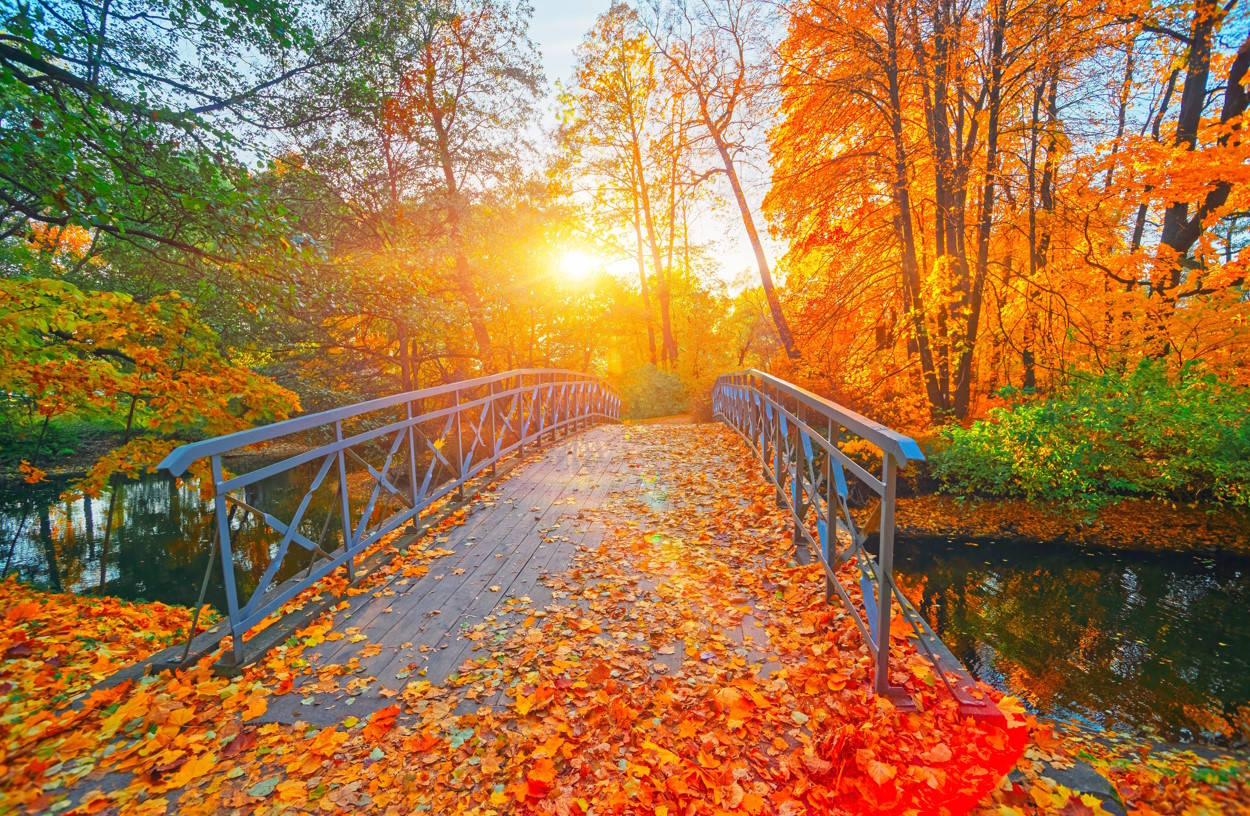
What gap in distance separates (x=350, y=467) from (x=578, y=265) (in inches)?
470

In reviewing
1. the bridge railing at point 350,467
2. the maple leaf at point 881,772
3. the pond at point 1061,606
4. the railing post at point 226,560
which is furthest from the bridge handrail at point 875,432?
the pond at point 1061,606

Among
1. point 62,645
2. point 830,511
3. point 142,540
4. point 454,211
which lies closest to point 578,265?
point 454,211

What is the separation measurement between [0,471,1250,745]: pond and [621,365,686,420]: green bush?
12.8 meters

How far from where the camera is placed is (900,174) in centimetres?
949

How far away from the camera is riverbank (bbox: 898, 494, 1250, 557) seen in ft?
27.7

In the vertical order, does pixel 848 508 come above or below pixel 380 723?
above

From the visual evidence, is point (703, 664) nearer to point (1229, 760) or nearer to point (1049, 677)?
point (1229, 760)

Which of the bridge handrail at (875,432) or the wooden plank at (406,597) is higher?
the bridge handrail at (875,432)

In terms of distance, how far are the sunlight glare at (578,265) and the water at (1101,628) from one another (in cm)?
1652

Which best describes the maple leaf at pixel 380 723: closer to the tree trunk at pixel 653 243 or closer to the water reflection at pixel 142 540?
the water reflection at pixel 142 540

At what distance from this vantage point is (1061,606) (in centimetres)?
697

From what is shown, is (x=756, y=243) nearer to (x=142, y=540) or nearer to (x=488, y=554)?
(x=488, y=554)

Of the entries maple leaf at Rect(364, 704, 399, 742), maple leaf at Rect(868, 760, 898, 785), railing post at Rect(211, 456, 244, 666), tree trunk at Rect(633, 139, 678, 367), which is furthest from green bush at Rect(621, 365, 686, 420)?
maple leaf at Rect(868, 760, 898, 785)

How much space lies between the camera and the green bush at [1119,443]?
328 inches
